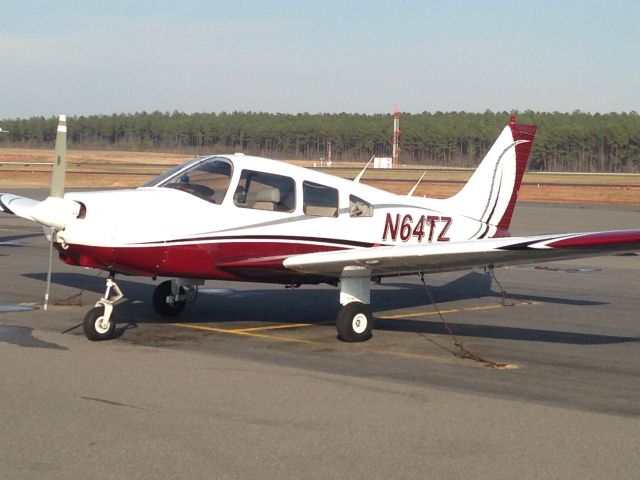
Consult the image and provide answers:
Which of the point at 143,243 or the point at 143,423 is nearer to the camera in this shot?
the point at 143,423

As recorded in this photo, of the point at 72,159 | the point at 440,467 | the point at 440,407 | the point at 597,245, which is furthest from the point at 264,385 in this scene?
the point at 72,159

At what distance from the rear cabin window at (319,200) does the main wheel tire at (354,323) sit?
130 centimetres

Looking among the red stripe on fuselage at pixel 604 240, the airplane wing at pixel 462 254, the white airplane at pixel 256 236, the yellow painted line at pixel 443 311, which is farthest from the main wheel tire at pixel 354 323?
the red stripe on fuselage at pixel 604 240

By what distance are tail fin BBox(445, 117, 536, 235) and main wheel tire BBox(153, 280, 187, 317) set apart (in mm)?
4548

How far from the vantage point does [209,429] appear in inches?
278

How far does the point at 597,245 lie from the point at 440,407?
301cm

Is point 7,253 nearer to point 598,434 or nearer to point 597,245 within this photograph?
point 597,245

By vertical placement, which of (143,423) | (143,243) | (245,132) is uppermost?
(245,132)

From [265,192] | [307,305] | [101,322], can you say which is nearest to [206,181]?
[265,192]

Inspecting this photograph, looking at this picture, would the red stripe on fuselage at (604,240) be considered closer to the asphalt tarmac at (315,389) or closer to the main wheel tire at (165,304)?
the asphalt tarmac at (315,389)

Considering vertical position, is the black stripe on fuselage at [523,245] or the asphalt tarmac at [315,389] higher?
the black stripe on fuselage at [523,245]

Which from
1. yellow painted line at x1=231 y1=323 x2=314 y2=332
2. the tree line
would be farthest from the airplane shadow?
the tree line

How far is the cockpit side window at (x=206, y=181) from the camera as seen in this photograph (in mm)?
11428

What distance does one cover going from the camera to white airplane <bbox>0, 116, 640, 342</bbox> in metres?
10.6
